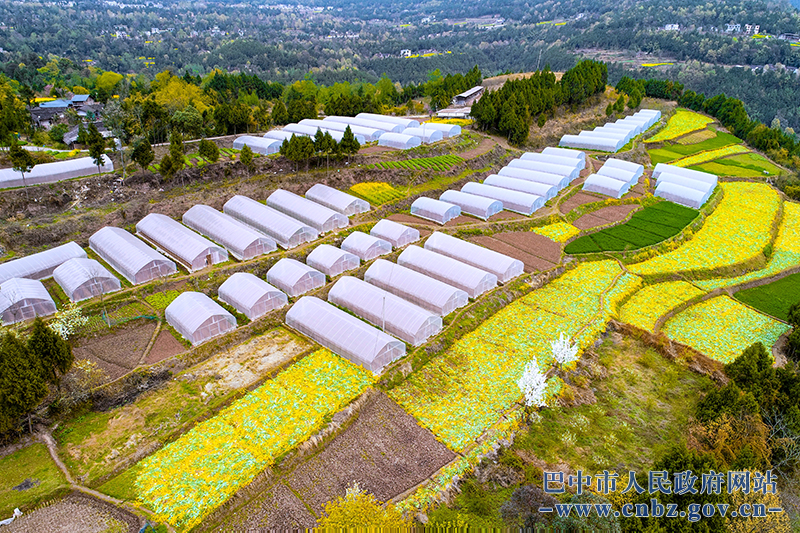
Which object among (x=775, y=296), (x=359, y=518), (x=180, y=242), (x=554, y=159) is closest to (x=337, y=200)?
(x=180, y=242)

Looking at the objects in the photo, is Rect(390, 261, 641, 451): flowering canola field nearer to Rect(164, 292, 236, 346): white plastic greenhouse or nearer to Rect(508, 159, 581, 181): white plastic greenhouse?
Rect(164, 292, 236, 346): white plastic greenhouse

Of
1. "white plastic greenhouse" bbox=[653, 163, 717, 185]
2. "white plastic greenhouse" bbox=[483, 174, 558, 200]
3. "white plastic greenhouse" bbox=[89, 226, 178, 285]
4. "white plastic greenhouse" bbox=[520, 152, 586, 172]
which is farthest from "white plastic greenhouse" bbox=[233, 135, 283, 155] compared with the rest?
"white plastic greenhouse" bbox=[653, 163, 717, 185]

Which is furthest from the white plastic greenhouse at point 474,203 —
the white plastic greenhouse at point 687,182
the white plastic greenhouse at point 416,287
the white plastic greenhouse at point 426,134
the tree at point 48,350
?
the tree at point 48,350

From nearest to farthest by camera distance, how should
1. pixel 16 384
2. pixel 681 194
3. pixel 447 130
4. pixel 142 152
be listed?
pixel 16 384 < pixel 142 152 < pixel 681 194 < pixel 447 130

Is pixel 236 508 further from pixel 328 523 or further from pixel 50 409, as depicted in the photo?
pixel 50 409

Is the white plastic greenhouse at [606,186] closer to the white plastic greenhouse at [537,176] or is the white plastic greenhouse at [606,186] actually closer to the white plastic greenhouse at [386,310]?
the white plastic greenhouse at [537,176]

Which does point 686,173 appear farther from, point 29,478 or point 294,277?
point 29,478

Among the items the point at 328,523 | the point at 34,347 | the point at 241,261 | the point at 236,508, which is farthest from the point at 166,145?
the point at 328,523
